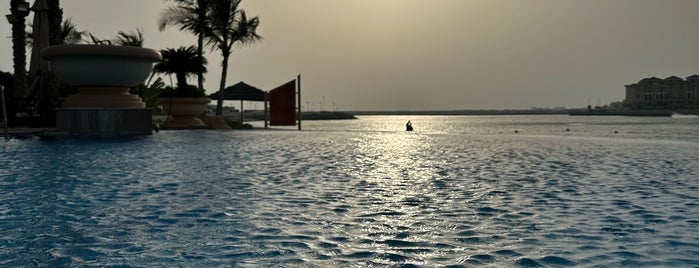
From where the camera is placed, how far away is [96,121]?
631 inches

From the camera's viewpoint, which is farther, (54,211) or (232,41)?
(232,41)

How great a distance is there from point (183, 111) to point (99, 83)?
7.38m

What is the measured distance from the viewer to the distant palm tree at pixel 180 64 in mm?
23734

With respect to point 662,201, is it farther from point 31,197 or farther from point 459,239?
point 31,197

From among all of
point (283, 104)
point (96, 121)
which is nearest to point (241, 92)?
point (283, 104)

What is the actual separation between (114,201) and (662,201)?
6.39m

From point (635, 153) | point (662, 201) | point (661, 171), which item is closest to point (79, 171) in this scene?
point (662, 201)

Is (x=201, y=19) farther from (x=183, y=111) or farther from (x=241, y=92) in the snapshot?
(x=183, y=111)

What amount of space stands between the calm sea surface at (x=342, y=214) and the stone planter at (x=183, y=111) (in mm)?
12676

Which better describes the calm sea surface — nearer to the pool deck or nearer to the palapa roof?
the pool deck

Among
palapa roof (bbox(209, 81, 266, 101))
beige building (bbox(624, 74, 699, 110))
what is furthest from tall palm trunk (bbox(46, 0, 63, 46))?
beige building (bbox(624, 74, 699, 110))

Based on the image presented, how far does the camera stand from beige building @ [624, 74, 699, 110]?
183125 mm

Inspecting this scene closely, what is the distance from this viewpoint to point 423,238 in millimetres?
4355

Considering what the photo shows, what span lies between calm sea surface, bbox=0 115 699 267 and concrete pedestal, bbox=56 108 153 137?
562 centimetres
